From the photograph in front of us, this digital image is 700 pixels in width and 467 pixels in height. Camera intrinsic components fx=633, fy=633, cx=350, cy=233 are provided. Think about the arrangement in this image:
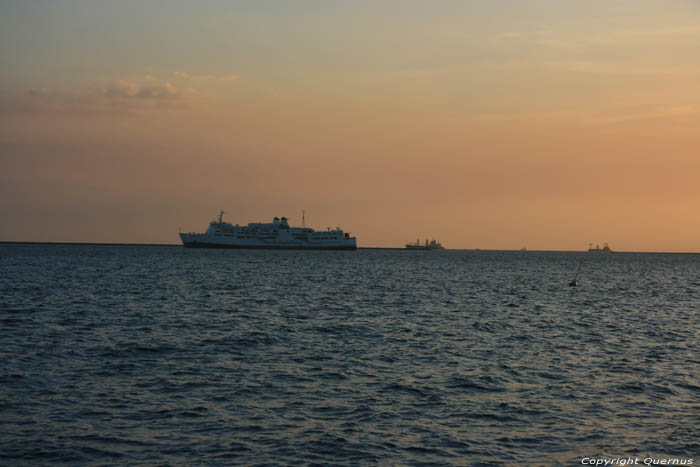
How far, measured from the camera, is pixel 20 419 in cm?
1541

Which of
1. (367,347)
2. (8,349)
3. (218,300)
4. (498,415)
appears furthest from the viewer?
(218,300)

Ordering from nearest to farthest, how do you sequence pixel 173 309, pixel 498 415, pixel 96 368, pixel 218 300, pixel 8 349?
pixel 498 415 → pixel 96 368 → pixel 8 349 → pixel 173 309 → pixel 218 300

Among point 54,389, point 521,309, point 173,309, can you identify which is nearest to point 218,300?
point 173,309

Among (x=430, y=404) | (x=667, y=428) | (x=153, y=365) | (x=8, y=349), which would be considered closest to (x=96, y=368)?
(x=153, y=365)

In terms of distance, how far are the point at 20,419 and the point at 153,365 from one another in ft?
22.5

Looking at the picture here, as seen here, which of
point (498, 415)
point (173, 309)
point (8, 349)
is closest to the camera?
point (498, 415)

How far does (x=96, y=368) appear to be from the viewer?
70.1ft

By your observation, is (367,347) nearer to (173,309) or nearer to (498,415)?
(498,415)

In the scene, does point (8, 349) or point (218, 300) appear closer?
point (8, 349)

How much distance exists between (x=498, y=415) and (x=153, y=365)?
12147mm

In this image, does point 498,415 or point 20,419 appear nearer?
point 20,419

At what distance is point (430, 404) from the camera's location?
57.4 ft

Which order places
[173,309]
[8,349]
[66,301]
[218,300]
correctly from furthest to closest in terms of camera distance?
[218,300]
[66,301]
[173,309]
[8,349]

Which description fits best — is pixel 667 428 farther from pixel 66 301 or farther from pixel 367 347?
pixel 66 301
